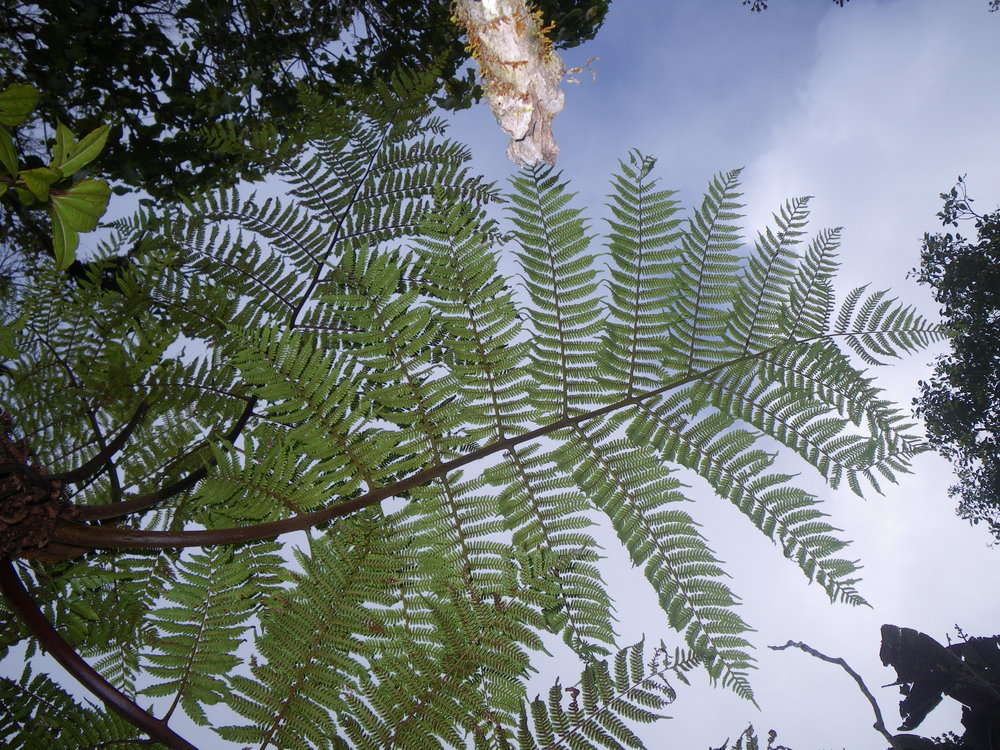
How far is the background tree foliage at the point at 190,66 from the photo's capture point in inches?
85.0

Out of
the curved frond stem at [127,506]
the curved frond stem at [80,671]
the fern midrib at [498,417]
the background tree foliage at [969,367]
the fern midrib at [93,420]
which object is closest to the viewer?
the curved frond stem at [80,671]

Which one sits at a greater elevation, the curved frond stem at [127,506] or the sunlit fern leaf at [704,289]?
the sunlit fern leaf at [704,289]

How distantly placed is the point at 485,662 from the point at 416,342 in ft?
1.38

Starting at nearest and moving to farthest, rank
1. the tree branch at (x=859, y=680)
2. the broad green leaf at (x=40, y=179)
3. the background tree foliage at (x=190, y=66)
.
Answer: the broad green leaf at (x=40, y=179), the tree branch at (x=859, y=680), the background tree foliage at (x=190, y=66)

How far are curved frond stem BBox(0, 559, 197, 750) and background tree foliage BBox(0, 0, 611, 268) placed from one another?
4.28ft

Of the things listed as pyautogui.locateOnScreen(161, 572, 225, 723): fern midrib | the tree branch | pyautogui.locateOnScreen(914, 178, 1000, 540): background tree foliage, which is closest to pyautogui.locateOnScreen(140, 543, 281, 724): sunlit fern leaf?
pyautogui.locateOnScreen(161, 572, 225, 723): fern midrib

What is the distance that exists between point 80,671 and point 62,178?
21.3 inches

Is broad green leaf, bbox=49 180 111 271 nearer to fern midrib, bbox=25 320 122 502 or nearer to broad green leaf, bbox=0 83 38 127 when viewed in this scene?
broad green leaf, bbox=0 83 38 127

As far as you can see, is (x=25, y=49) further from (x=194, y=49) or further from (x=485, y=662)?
(x=485, y=662)

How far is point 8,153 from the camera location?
503mm

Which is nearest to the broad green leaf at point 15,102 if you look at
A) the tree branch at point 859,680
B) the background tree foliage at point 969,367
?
the tree branch at point 859,680

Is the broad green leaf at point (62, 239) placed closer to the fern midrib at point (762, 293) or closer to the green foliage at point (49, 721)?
the green foliage at point (49, 721)

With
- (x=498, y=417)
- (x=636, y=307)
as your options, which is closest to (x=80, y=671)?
(x=498, y=417)

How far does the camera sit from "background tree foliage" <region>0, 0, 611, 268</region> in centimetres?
216
